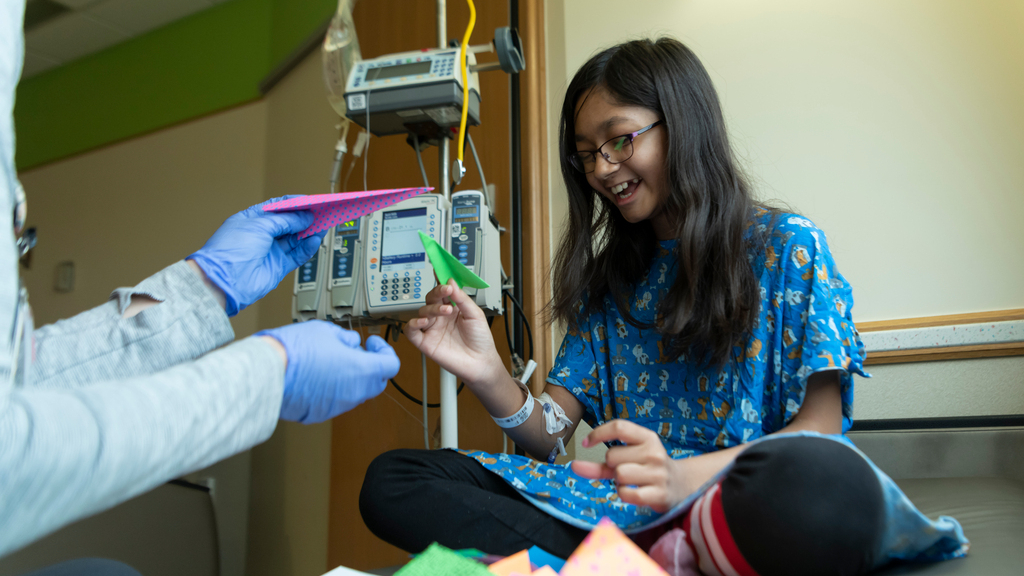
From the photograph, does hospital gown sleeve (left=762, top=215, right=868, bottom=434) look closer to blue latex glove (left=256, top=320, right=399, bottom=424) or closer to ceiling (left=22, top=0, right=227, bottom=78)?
blue latex glove (left=256, top=320, right=399, bottom=424)

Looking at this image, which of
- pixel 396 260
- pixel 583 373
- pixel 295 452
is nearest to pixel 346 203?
pixel 396 260

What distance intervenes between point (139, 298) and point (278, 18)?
2551 mm

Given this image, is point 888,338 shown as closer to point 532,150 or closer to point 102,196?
point 532,150

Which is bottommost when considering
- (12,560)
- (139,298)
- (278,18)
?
(12,560)

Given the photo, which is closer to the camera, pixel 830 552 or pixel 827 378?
pixel 830 552

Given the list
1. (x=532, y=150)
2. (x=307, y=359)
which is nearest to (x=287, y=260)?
(x=307, y=359)

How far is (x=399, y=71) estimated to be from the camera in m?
1.45

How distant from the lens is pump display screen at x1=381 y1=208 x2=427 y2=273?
140 cm

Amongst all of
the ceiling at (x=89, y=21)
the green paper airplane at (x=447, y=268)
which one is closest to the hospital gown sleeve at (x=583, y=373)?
the green paper airplane at (x=447, y=268)

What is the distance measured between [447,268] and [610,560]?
2.05 ft

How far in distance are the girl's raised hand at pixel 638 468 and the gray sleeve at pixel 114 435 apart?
0.38 metres

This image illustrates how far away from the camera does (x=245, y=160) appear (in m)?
2.86

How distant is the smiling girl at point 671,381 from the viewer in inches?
25.0

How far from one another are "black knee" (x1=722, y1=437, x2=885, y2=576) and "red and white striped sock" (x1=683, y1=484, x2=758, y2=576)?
15 millimetres
